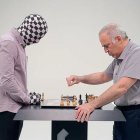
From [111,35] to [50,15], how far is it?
214 cm

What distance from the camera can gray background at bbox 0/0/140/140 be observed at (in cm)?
388

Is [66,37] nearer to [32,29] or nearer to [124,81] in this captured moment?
[32,29]

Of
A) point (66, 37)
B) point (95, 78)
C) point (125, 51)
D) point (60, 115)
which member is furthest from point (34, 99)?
point (66, 37)

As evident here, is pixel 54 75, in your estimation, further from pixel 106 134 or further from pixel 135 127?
pixel 135 127

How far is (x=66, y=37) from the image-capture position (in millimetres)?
3910

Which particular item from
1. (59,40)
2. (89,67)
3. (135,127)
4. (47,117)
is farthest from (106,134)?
(47,117)

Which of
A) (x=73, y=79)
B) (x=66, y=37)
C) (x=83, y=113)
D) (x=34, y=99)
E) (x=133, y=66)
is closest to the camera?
(x=83, y=113)

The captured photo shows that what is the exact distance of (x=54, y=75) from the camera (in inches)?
153

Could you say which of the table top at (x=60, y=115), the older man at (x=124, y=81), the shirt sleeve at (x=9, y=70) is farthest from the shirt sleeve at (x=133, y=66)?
the shirt sleeve at (x=9, y=70)

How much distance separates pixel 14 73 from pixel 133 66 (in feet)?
2.35

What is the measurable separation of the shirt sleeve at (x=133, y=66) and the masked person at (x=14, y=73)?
0.56m

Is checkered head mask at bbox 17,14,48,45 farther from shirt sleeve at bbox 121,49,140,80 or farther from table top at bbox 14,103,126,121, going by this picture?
shirt sleeve at bbox 121,49,140,80

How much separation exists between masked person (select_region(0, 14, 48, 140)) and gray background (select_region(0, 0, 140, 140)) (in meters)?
1.95

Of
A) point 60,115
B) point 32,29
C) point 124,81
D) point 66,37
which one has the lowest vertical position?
point 60,115
